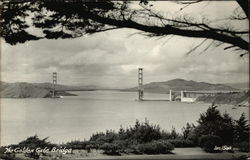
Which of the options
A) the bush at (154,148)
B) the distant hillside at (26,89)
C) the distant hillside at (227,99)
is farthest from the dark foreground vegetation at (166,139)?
the distant hillside at (26,89)

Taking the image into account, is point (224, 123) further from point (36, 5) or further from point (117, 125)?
point (36, 5)

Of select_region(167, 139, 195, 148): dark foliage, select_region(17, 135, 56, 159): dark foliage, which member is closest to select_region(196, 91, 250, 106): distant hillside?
select_region(167, 139, 195, 148): dark foliage

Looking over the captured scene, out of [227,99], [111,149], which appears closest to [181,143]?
[111,149]

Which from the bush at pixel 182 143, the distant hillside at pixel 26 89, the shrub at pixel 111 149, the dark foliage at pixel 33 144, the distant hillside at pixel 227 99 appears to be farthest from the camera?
the distant hillside at pixel 227 99

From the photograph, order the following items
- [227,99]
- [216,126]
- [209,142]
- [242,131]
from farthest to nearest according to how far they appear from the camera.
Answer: [227,99] < [242,131] < [216,126] < [209,142]

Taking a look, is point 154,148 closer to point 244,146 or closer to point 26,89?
point 244,146

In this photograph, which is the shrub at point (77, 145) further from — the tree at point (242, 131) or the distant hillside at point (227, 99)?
the distant hillside at point (227, 99)
